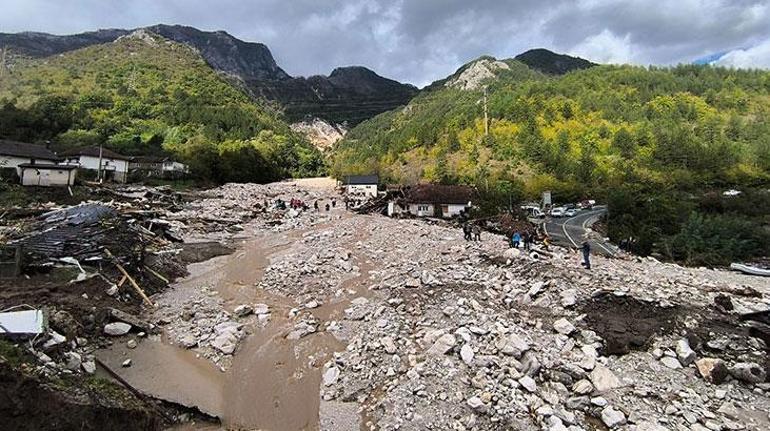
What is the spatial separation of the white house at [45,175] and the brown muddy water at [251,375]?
3588cm

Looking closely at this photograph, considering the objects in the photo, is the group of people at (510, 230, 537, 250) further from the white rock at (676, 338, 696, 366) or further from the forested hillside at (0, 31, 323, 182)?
the forested hillside at (0, 31, 323, 182)

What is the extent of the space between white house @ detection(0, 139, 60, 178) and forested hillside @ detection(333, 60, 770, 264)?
50.5 m

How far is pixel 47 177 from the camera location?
38938mm

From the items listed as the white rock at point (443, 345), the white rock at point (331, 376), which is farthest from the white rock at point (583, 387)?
the white rock at point (331, 376)

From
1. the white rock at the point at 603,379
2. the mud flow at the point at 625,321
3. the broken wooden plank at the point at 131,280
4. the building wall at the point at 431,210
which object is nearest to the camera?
the white rock at the point at 603,379

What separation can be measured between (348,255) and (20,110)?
3210 inches

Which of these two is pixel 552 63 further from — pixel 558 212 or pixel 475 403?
pixel 475 403

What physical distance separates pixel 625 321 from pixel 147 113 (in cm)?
10062

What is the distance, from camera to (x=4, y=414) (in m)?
6.26

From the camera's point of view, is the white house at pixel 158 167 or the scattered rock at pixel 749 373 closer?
the scattered rock at pixel 749 373

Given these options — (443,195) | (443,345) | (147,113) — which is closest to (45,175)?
(443,195)

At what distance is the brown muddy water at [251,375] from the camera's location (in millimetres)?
9820

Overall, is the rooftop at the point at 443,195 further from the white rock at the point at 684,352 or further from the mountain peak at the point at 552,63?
the mountain peak at the point at 552,63

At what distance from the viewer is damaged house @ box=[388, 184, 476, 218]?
145 ft
